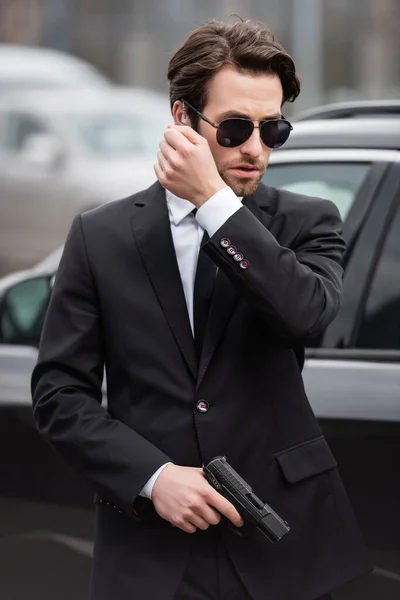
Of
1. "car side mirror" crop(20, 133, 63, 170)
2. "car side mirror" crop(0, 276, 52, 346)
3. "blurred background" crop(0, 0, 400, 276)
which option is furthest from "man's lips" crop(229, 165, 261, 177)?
"car side mirror" crop(20, 133, 63, 170)

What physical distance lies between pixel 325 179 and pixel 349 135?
0.12 m

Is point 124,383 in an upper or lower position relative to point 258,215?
lower

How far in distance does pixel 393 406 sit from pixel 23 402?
0.93 metres

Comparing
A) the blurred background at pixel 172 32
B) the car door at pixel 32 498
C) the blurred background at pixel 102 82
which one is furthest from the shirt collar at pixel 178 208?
the blurred background at pixel 172 32

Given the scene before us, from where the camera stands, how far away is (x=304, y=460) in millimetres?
2348

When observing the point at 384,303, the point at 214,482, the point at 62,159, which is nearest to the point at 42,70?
the point at 62,159

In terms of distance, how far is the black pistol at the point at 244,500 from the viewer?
7.12 feet

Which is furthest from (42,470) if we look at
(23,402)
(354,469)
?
(354,469)

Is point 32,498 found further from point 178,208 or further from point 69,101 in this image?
point 69,101

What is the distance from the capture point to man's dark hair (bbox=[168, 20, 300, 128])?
2314 mm

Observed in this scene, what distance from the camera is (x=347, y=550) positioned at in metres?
2.39

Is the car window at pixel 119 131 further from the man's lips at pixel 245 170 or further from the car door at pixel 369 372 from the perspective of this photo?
the man's lips at pixel 245 170

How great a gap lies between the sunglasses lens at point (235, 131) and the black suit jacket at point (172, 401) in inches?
5.2

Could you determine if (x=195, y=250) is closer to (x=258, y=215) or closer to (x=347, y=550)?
(x=258, y=215)
